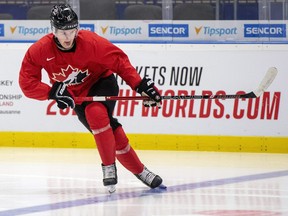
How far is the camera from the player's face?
6277 millimetres

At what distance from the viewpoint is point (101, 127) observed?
21.0 ft

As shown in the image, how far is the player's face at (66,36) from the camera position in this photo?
247 inches

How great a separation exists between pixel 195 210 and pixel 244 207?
31cm

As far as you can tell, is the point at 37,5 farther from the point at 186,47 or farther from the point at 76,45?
the point at 76,45

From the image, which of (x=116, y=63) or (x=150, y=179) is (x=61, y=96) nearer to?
(x=116, y=63)

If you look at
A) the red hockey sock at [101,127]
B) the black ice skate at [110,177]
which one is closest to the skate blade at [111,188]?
the black ice skate at [110,177]

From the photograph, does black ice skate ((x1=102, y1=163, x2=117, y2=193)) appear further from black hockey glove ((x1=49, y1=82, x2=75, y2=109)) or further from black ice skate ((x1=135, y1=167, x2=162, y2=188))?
black hockey glove ((x1=49, y1=82, x2=75, y2=109))

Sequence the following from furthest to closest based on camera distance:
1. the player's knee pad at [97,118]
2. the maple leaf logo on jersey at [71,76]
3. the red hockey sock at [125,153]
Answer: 1. the red hockey sock at [125,153]
2. the maple leaf logo on jersey at [71,76]
3. the player's knee pad at [97,118]

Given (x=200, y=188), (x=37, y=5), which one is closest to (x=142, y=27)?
(x=37, y=5)

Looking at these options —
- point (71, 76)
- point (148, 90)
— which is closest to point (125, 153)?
point (148, 90)

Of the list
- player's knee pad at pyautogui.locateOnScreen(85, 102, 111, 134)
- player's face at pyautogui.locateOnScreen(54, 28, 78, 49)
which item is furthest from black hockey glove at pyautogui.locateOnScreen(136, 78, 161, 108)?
player's face at pyautogui.locateOnScreen(54, 28, 78, 49)

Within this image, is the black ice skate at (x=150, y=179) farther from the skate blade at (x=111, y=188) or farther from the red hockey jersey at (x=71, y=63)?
the red hockey jersey at (x=71, y=63)

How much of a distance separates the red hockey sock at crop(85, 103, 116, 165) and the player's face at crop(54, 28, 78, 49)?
0.45 metres

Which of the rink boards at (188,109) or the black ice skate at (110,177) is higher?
the rink boards at (188,109)
